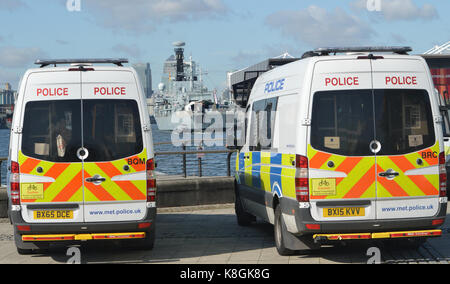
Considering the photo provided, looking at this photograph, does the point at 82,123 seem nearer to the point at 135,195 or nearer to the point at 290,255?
the point at 135,195

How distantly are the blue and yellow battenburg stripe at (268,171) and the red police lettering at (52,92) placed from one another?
281 cm

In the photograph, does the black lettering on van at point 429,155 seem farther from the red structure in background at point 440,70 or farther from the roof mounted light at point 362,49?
the red structure in background at point 440,70

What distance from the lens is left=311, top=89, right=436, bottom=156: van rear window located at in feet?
29.9

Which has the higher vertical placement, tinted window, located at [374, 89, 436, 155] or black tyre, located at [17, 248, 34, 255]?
tinted window, located at [374, 89, 436, 155]

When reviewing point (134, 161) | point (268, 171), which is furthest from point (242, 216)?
point (134, 161)

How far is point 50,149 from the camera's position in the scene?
9.71m

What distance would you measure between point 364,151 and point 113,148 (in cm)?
308

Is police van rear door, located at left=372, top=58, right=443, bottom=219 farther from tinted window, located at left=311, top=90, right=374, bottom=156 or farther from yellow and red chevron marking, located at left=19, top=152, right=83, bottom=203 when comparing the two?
yellow and red chevron marking, located at left=19, top=152, right=83, bottom=203

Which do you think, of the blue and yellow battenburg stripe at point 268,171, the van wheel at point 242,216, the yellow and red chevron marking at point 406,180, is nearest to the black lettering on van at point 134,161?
the blue and yellow battenburg stripe at point 268,171

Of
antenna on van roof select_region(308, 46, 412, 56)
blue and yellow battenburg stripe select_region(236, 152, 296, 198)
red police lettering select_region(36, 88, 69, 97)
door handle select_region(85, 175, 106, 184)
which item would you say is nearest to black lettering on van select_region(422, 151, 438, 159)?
antenna on van roof select_region(308, 46, 412, 56)

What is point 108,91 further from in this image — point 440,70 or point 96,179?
point 440,70

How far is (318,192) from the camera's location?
9.02 m

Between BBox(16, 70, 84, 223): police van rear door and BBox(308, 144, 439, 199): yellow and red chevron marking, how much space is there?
2954mm
